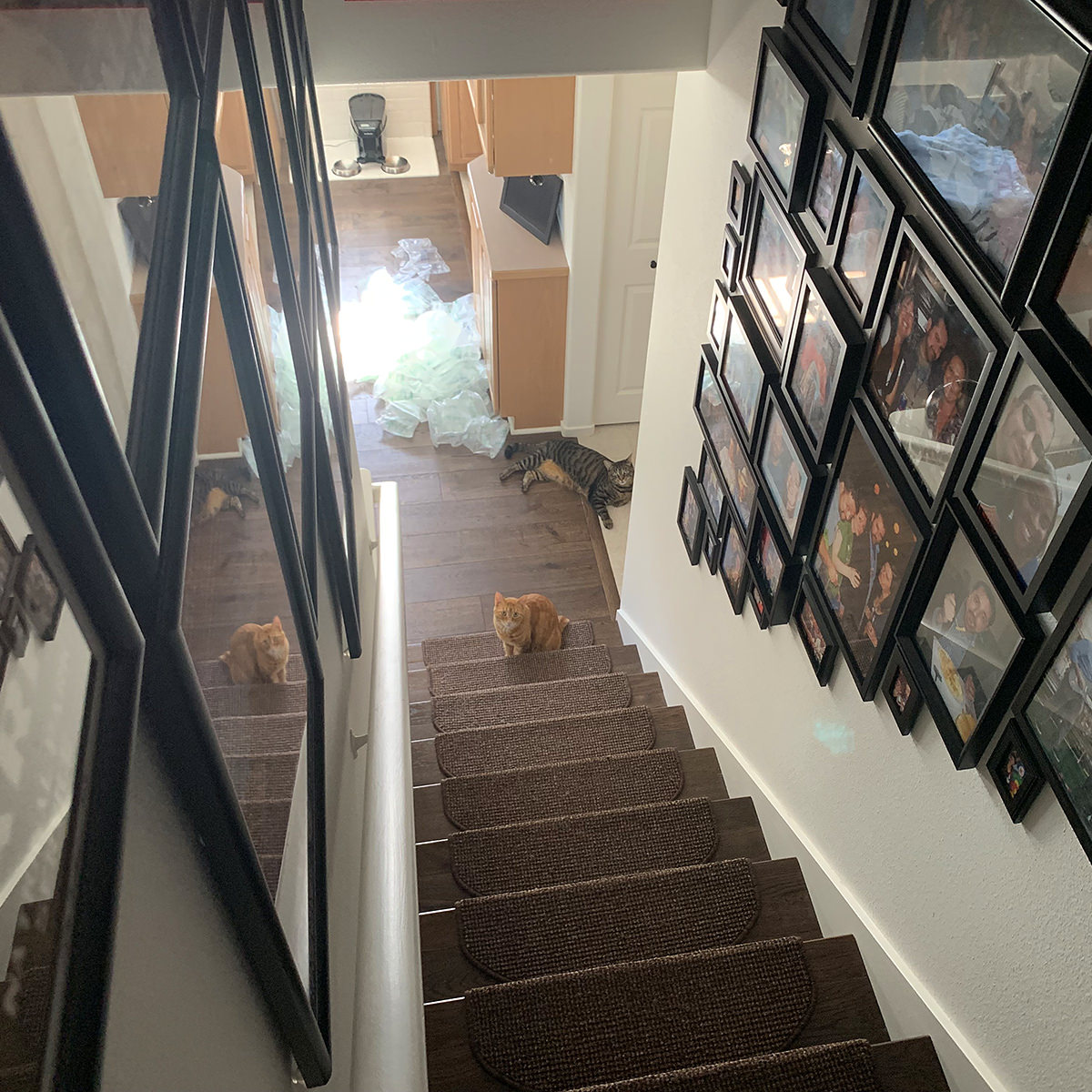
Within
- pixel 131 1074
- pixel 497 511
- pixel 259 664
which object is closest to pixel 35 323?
pixel 131 1074

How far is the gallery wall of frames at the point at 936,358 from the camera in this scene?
1.07m

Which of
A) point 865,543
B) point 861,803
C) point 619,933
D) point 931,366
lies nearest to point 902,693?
point 865,543

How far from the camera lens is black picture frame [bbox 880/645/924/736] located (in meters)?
1.59

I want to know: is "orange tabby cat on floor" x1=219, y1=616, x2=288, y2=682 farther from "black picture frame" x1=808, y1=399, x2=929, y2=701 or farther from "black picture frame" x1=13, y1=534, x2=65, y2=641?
"black picture frame" x1=808, y1=399, x2=929, y2=701

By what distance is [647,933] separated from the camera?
2.17 metres

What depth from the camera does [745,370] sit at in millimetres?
2102

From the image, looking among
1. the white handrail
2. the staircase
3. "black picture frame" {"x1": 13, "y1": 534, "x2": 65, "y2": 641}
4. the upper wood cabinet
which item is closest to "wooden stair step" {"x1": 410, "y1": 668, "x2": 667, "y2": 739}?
the staircase

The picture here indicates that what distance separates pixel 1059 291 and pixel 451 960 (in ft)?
5.74

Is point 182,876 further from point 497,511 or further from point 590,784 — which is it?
point 497,511

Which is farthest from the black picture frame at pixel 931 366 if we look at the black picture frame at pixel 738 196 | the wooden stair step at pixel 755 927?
the wooden stair step at pixel 755 927

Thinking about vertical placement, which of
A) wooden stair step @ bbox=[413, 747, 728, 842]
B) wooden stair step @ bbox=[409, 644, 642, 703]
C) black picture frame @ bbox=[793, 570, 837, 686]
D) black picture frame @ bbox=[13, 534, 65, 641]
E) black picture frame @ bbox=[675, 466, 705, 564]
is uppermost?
black picture frame @ bbox=[13, 534, 65, 641]

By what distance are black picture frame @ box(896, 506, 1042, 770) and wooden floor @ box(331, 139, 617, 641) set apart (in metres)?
2.84

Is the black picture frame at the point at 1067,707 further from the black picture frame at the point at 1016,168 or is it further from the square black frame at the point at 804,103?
the square black frame at the point at 804,103

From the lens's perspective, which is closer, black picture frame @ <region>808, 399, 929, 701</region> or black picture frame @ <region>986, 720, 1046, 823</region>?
black picture frame @ <region>986, 720, 1046, 823</region>
